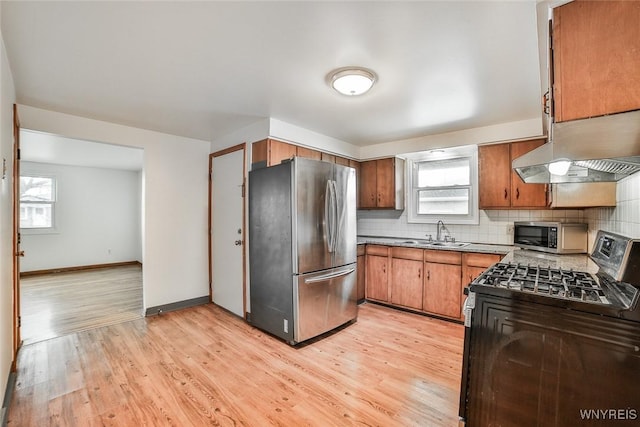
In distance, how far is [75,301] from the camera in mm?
4266

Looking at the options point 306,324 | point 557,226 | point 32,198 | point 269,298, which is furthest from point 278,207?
point 32,198

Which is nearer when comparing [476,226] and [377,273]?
[476,226]

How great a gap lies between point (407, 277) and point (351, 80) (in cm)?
254

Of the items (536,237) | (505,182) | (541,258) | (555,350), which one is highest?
(505,182)

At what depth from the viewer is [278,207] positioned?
2895 mm

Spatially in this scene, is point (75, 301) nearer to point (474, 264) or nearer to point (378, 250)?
point (378, 250)

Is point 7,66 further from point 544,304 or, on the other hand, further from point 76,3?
point 544,304

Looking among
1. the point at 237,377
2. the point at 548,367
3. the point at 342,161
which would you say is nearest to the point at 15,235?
the point at 237,377

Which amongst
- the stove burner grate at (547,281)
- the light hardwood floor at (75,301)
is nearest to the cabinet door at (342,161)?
the stove burner grate at (547,281)

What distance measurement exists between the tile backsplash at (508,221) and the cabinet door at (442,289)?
0.77 meters

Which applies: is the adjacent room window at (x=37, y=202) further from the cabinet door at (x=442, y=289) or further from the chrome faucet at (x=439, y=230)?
the chrome faucet at (x=439, y=230)

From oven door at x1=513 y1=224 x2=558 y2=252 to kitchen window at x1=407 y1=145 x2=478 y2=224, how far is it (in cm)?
62

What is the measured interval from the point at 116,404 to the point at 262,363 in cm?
105

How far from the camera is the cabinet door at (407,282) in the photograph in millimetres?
3572
